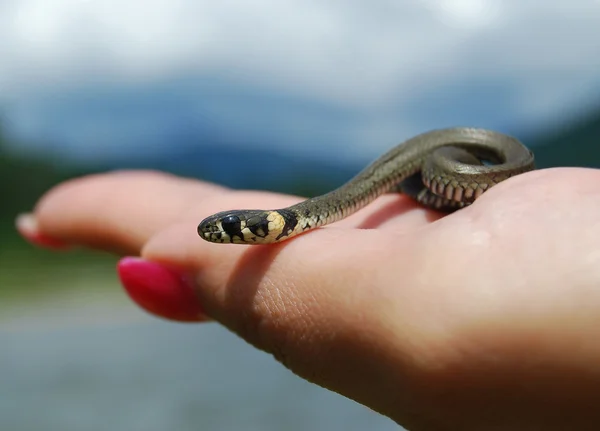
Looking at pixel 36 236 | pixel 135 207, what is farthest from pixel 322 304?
pixel 36 236

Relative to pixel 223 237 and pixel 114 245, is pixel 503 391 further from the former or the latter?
pixel 114 245

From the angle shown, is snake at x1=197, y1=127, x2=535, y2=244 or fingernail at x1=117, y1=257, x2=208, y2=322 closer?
snake at x1=197, y1=127, x2=535, y2=244

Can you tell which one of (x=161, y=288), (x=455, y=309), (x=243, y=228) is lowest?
(x=455, y=309)

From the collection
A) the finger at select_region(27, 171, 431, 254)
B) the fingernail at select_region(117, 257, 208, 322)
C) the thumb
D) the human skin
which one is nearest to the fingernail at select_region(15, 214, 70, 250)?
the finger at select_region(27, 171, 431, 254)

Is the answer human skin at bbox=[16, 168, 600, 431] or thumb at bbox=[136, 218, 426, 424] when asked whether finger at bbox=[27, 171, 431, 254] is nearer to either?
thumb at bbox=[136, 218, 426, 424]

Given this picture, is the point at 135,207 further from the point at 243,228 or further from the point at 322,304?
the point at 322,304

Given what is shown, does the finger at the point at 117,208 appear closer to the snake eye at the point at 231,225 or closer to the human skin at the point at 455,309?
the snake eye at the point at 231,225

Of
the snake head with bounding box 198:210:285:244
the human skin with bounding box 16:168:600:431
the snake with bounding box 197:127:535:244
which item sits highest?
the snake with bounding box 197:127:535:244

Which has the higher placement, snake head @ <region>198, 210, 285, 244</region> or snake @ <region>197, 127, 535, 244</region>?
snake @ <region>197, 127, 535, 244</region>
